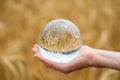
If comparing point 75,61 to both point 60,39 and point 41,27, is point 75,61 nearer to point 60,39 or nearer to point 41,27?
point 60,39

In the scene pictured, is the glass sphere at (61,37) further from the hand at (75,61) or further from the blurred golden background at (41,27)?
the blurred golden background at (41,27)

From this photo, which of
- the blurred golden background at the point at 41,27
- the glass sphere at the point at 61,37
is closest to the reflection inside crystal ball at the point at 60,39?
the glass sphere at the point at 61,37

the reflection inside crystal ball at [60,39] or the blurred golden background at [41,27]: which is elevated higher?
the blurred golden background at [41,27]

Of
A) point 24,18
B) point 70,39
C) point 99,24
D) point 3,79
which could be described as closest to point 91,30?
point 99,24

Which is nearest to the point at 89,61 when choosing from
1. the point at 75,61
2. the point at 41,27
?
the point at 75,61

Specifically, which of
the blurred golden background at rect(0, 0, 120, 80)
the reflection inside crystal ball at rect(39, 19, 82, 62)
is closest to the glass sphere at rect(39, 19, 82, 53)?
the reflection inside crystal ball at rect(39, 19, 82, 62)

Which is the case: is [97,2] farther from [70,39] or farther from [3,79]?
[70,39]

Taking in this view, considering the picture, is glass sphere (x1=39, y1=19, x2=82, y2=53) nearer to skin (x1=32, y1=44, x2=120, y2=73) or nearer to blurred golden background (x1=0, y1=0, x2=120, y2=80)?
skin (x1=32, y1=44, x2=120, y2=73)
